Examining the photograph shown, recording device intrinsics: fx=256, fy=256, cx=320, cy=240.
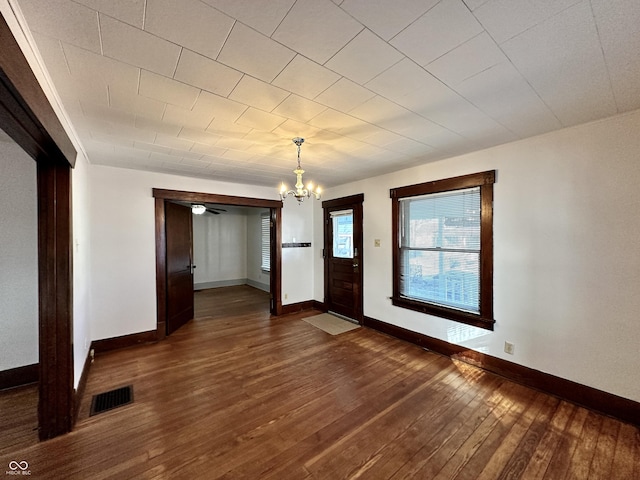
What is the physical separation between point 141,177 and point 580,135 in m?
5.14

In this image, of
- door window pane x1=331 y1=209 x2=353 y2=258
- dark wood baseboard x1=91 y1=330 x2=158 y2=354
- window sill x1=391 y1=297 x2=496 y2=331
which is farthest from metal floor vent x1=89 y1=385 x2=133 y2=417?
door window pane x1=331 y1=209 x2=353 y2=258

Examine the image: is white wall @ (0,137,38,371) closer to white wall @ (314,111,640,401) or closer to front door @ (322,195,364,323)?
front door @ (322,195,364,323)

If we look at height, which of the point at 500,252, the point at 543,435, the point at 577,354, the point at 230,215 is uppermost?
the point at 230,215

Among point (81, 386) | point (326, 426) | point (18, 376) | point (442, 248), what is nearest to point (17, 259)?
point (18, 376)

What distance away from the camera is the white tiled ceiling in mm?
1130

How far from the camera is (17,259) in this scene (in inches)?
105

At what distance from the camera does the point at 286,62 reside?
1448mm

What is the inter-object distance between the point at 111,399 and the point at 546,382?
13.7 feet

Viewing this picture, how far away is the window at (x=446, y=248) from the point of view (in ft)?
9.69

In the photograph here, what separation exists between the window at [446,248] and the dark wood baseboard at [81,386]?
12.1ft

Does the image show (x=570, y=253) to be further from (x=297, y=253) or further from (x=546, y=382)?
(x=297, y=253)

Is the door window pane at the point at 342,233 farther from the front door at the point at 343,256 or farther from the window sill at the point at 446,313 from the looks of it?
the window sill at the point at 446,313

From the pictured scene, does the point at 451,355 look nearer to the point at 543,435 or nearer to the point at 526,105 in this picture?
the point at 543,435

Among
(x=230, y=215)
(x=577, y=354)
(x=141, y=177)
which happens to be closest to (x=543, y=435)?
(x=577, y=354)
